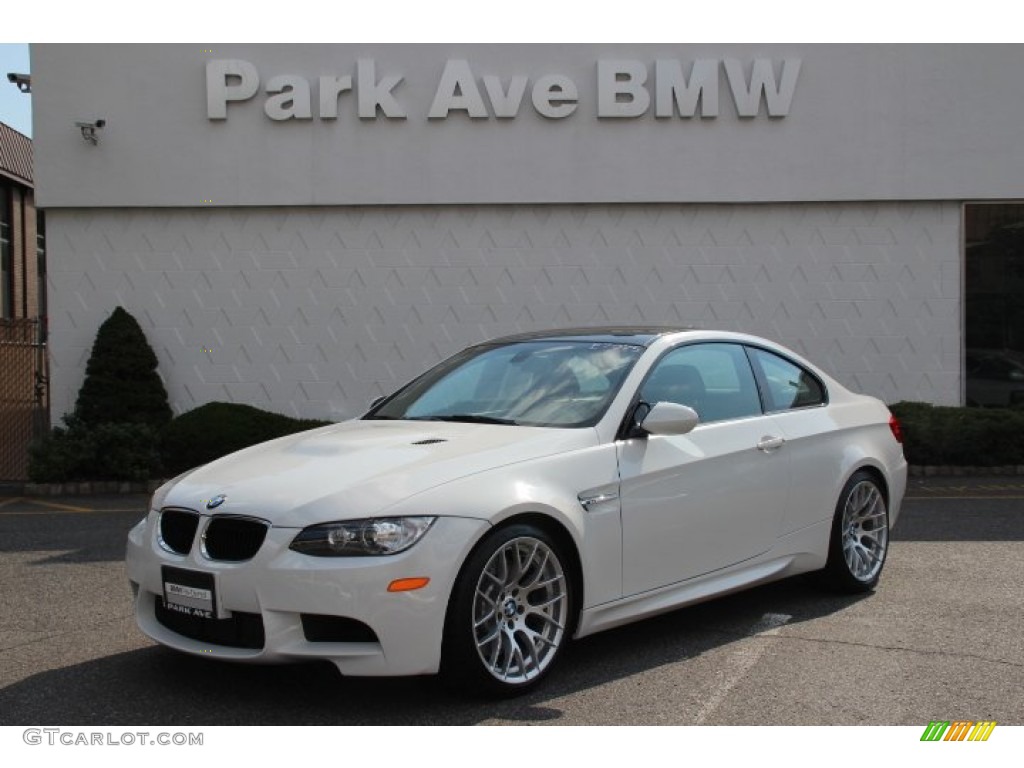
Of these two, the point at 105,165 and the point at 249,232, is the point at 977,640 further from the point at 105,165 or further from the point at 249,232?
the point at 105,165

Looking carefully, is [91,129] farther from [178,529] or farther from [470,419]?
[178,529]

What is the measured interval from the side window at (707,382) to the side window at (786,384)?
135 millimetres

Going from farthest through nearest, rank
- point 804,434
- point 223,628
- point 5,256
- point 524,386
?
point 5,256, point 804,434, point 524,386, point 223,628

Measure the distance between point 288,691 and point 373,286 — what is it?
9.61 metres

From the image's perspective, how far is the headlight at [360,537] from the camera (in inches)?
Answer: 168

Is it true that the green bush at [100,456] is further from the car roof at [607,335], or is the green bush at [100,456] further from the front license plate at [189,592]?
the front license plate at [189,592]

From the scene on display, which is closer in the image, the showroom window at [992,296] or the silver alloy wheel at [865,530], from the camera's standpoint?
the silver alloy wheel at [865,530]

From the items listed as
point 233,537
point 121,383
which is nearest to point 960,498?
point 233,537

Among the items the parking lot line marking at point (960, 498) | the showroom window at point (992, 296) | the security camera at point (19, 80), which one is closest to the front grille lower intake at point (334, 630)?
the parking lot line marking at point (960, 498)

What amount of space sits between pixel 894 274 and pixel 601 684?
10.6m

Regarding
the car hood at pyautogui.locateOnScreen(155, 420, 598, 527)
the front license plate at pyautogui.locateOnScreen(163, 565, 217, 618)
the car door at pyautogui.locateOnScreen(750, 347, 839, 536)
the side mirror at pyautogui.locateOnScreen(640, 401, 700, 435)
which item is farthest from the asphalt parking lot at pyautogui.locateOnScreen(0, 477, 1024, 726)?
the side mirror at pyautogui.locateOnScreen(640, 401, 700, 435)

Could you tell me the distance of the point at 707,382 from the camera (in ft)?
19.5

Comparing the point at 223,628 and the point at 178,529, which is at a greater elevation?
the point at 178,529

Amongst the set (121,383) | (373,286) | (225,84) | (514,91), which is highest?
(225,84)
